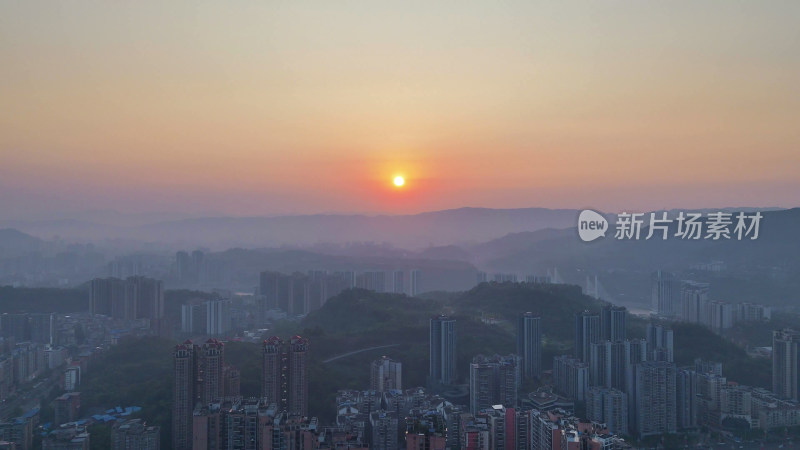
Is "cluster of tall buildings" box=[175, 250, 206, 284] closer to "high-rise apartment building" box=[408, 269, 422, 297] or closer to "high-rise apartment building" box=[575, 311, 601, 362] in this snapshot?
"high-rise apartment building" box=[408, 269, 422, 297]

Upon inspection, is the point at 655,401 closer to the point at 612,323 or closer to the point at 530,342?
the point at 530,342

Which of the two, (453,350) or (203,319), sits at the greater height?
(453,350)

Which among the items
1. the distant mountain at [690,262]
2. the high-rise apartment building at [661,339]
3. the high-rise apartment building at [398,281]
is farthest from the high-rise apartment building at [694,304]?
→ the high-rise apartment building at [398,281]

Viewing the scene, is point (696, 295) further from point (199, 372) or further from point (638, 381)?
point (199, 372)

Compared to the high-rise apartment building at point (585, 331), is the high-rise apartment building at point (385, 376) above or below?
below

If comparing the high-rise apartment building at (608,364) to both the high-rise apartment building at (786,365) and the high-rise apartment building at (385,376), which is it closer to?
the high-rise apartment building at (786,365)

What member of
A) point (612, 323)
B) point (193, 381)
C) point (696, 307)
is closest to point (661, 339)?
point (612, 323)
